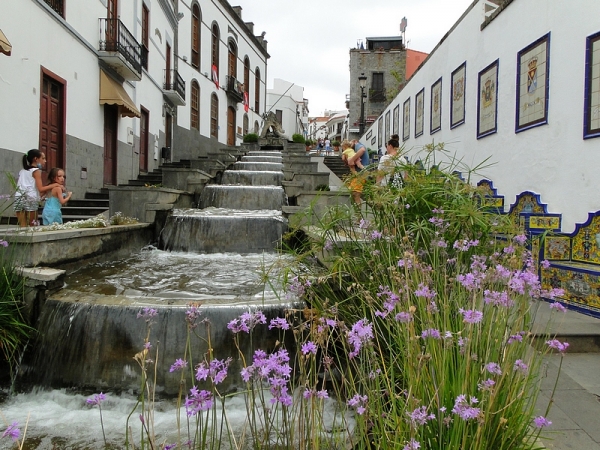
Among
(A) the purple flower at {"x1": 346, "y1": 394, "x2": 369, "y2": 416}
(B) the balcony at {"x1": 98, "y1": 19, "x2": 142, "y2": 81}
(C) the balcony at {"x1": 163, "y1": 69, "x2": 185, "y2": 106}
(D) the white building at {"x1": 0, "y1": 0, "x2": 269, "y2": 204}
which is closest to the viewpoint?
(A) the purple flower at {"x1": 346, "y1": 394, "x2": 369, "y2": 416}

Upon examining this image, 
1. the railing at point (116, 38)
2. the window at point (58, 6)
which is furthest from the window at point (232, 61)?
the window at point (58, 6)

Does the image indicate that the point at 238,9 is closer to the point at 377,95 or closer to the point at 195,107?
the point at 195,107

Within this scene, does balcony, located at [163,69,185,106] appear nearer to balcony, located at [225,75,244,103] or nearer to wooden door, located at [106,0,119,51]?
wooden door, located at [106,0,119,51]

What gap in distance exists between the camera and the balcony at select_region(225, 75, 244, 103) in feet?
86.1

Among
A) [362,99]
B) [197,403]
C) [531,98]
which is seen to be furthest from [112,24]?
[197,403]

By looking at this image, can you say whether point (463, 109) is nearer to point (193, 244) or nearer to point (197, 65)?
point (193, 244)

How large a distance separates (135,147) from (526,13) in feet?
39.0

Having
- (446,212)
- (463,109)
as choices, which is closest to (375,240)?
(446,212)

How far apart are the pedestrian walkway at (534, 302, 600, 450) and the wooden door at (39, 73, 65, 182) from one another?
9639mm

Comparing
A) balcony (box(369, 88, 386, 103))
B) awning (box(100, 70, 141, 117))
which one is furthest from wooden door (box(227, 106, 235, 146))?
awning (box(100, 70, 141, 117))

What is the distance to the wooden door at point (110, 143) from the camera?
13.2 meters

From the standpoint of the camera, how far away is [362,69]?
3406 centimetres

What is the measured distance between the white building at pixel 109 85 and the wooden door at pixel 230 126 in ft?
4.80

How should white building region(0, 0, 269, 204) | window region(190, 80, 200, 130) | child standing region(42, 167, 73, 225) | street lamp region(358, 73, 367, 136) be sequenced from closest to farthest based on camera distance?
child standing region(42, 167, 73, 225) < white building region(0, 0, 269, 204) < street lamp region(358, 73, 367, 136) < window region(190, 80, 200, 130)
